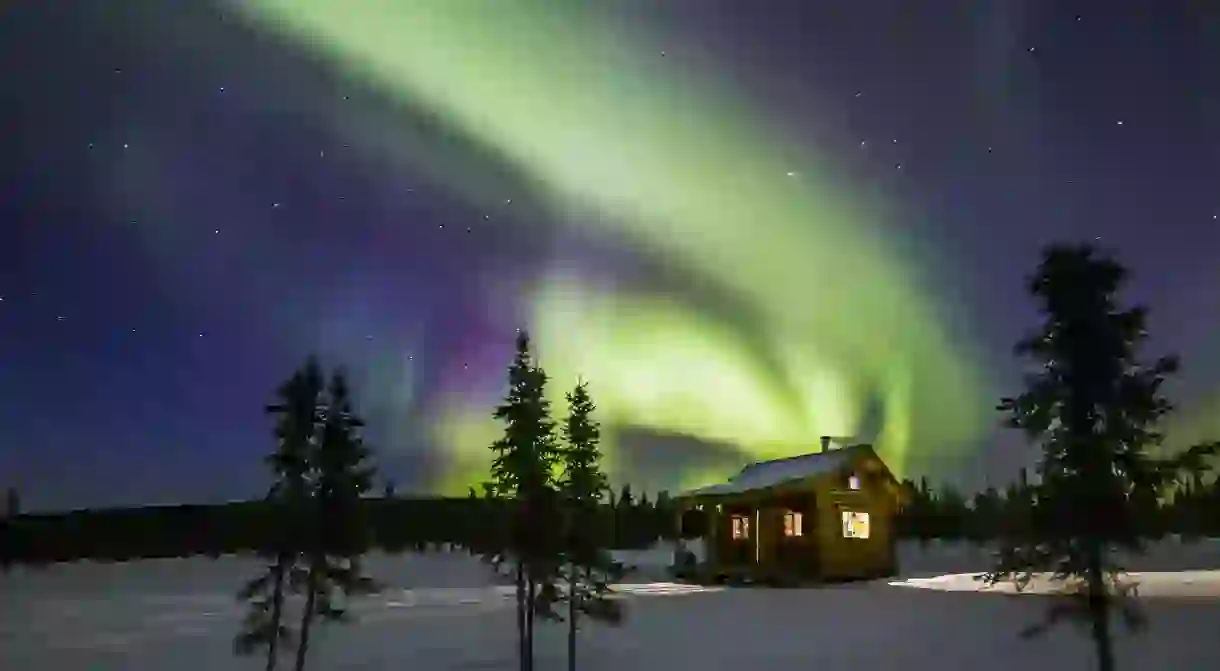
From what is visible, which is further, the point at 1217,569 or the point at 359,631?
the point at 1217,569

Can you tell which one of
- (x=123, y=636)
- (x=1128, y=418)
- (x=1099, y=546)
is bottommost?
(x=123, y=636)

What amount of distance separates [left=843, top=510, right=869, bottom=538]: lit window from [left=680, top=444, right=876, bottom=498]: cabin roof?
7.34 feet

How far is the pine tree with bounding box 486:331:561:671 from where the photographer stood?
21406 millimetres

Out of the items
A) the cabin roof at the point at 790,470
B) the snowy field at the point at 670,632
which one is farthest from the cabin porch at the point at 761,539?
the snowy field at the point at 670,632

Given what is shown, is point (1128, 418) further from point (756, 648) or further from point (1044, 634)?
point (756, 648)

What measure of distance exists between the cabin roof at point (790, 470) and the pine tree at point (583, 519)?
2113 centimetres

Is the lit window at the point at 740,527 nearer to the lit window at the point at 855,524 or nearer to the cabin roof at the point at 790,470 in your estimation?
the cabin roof at the point at 790,470

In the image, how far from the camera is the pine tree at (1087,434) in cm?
1454

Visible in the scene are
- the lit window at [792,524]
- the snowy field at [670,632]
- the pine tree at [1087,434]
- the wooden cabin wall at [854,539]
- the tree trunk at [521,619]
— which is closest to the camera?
the pine tree at [1087,434]

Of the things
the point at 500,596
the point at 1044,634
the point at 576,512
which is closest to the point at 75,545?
the point at 500,596

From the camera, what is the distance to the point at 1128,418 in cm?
1461

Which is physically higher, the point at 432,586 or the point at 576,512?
the point at 576,512

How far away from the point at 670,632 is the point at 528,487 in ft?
23.6

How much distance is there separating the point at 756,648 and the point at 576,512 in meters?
5.40
